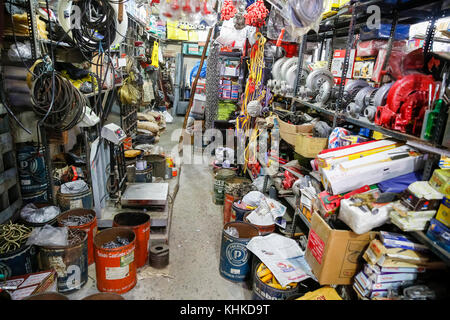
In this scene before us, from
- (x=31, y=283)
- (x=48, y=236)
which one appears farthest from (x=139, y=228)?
(x=31, y=283)

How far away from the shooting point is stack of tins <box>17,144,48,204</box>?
9.07 ft

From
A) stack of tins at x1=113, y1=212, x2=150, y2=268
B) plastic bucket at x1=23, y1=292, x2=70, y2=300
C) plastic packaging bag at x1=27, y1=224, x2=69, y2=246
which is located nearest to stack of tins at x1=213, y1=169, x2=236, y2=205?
stack of tins at x1=113, y1=212, x2=150, y2=268

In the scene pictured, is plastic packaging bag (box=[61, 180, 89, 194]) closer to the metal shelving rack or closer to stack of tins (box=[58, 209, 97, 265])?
stack of tins (box=[58, 209, 97, 265])

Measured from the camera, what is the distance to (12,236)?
2207mm

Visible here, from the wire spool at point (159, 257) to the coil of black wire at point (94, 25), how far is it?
2.15m

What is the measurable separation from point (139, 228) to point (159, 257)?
0.36 meters

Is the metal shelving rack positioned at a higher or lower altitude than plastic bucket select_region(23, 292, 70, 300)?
higher

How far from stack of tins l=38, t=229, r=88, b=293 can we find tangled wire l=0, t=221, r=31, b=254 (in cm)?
18

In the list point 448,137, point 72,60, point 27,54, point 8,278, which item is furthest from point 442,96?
point 72,60

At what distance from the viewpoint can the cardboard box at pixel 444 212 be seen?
3.99 feet

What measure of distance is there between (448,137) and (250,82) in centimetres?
337

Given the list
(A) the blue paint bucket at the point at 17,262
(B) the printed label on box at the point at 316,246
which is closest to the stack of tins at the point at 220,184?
(B) the printed label on box at the point at 316,246

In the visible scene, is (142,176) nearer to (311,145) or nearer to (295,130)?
(295,130)
